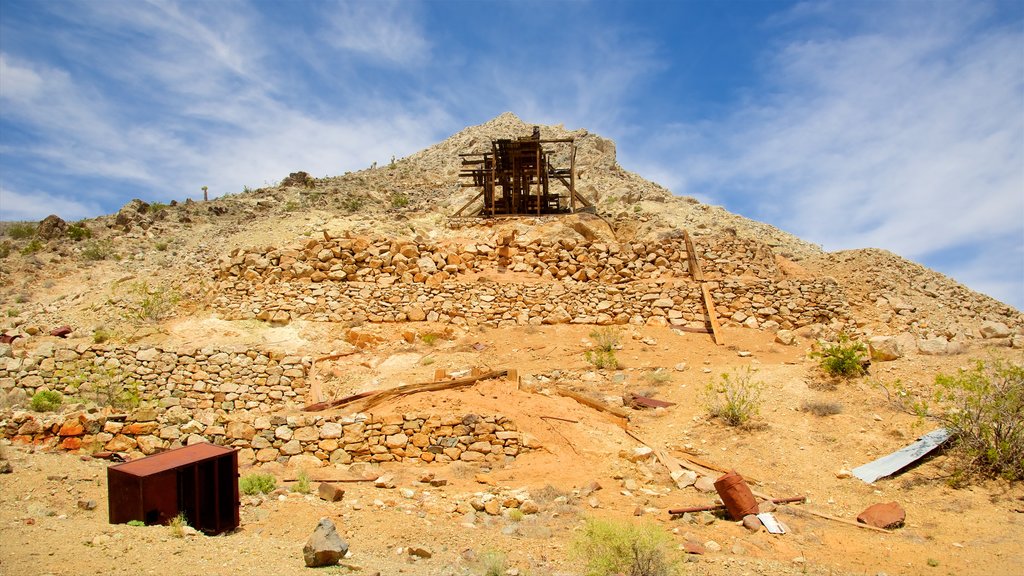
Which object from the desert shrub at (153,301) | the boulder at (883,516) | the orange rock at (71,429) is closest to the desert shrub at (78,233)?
the desert shrub at (153,301)

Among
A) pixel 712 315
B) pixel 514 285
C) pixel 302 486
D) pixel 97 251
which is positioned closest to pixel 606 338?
pixel 712 315

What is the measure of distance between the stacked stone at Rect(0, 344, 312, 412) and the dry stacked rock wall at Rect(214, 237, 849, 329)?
251 cm

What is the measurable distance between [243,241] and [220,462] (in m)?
12.8

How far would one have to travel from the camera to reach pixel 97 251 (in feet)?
58.7

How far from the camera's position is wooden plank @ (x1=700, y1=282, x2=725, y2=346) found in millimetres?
13859

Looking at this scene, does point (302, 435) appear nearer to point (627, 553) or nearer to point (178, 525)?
point (178, 525)

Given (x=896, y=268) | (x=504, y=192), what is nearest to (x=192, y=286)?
(x=504, y=192)

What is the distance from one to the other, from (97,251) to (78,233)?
5.37 feet

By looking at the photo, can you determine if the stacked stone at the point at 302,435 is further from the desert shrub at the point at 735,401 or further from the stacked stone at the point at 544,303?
the stacked stone at the point at 544,303

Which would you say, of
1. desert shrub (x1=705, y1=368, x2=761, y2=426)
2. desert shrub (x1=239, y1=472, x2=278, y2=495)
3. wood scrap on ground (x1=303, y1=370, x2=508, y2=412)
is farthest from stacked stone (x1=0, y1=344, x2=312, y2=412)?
desert shrub (x1=705, y1=368, x2=761, y2=426)

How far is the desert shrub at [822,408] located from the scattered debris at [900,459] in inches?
49.8

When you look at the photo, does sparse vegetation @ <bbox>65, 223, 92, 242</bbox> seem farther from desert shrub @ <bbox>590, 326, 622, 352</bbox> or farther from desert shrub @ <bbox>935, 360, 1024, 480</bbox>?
desert shrub @ <bbox>935, 360, 1024, 480</bbox>

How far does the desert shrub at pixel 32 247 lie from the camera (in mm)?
17719

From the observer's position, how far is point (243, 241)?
17938mm
